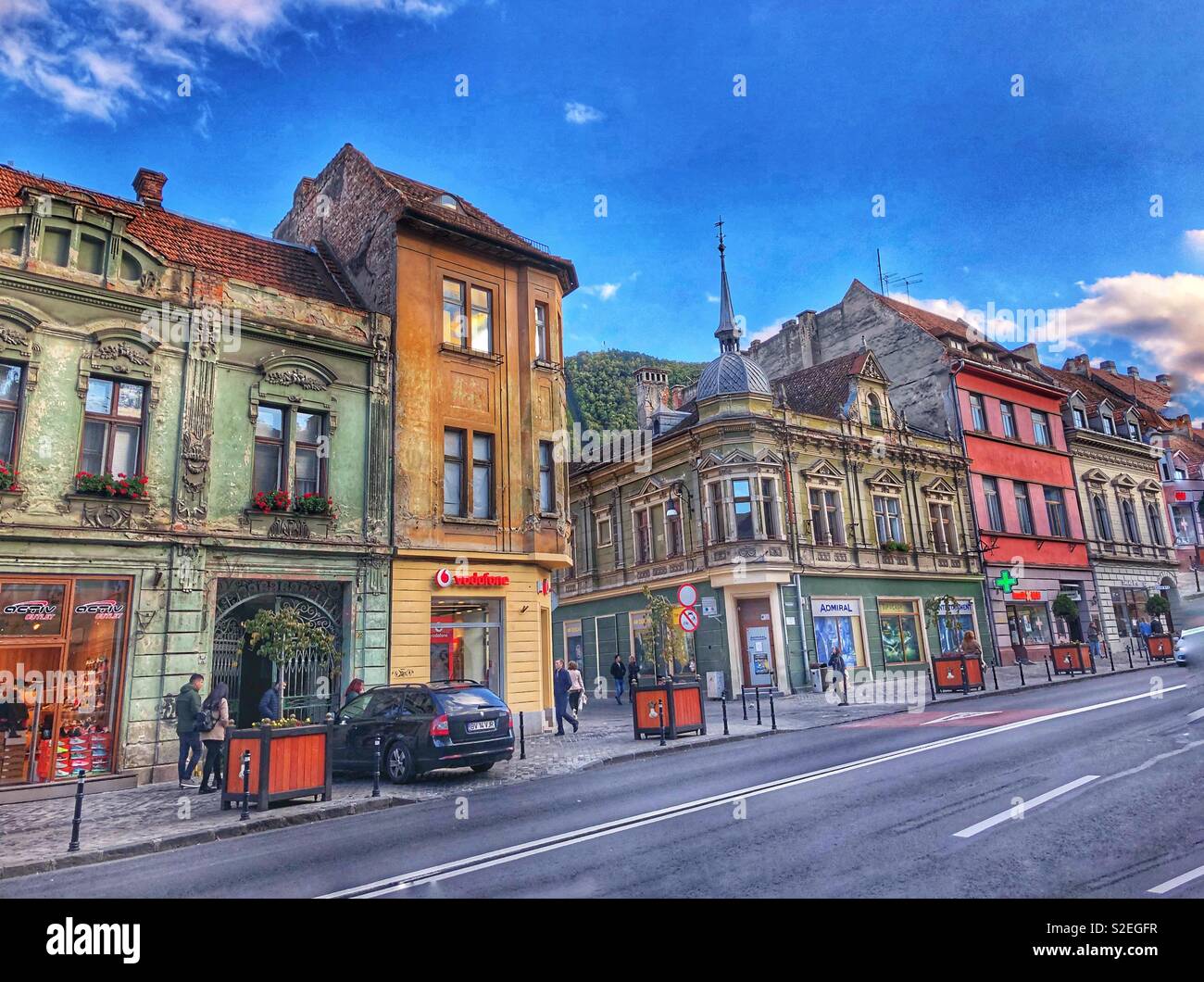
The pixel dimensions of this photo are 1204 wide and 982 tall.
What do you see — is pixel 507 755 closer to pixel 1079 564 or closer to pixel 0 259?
pixel 0 259

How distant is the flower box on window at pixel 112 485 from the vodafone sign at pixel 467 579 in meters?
6.62

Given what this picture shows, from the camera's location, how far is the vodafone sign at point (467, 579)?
1877 centimetres

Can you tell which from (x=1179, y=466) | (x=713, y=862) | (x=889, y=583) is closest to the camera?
(x=713, y=862)

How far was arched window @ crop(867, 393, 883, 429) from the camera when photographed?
33.1m

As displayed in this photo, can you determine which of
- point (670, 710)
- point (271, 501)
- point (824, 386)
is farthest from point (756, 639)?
point (271, 501)

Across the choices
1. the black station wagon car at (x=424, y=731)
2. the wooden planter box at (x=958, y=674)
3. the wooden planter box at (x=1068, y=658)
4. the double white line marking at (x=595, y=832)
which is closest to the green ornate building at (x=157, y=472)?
the black station wagon car at (x=424, y=731)

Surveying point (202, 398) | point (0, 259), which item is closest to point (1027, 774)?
point (202, 398)

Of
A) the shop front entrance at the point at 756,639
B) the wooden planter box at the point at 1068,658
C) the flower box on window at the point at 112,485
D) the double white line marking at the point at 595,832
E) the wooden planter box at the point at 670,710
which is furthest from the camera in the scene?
the wooden planter box at the point at 1068,658

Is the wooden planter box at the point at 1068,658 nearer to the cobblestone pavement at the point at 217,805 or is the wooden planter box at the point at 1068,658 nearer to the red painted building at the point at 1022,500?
the red painted building at the point at 1022,500

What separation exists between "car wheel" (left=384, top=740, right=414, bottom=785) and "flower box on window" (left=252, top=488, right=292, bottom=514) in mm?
6259

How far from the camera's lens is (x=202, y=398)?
53.5ft

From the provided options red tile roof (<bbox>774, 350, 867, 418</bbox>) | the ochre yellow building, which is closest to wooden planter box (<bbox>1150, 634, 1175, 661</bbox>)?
red tile roof (<bbox>774, 350, 867, 418</bbox>)

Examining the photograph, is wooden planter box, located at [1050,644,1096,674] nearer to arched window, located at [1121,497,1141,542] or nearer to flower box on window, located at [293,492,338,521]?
arched window, located at [1121,497,1141,542]
